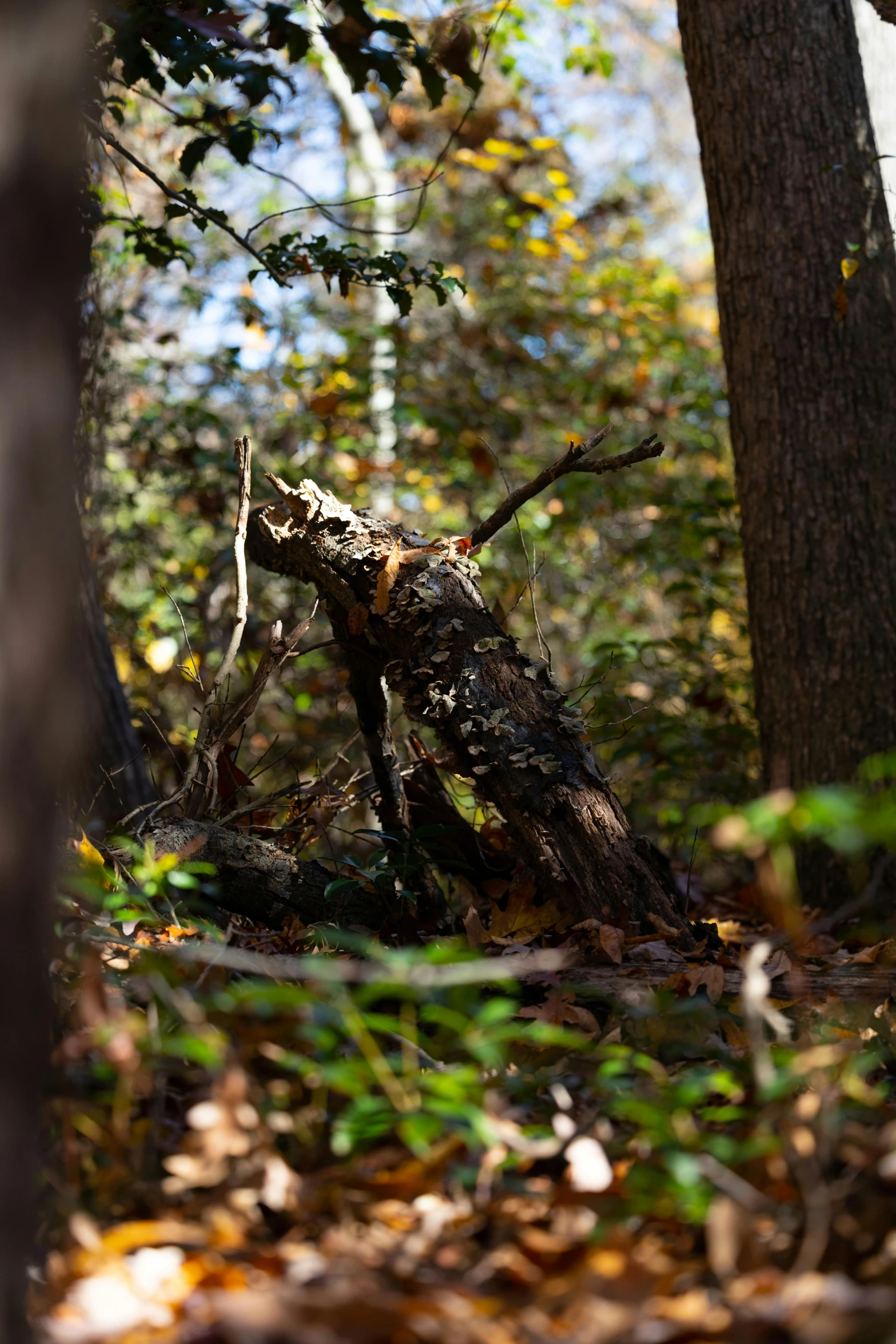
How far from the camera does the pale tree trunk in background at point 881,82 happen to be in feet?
13.4

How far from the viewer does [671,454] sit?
30.8 ft

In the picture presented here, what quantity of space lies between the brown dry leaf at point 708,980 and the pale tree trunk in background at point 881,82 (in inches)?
129

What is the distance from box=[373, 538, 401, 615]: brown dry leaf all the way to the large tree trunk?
6.00ft

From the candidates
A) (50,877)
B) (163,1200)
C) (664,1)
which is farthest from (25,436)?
(664,1)

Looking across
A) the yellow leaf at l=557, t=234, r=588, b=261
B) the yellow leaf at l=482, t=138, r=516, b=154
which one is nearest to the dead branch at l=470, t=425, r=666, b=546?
the yellow leaf at l=482, t=138, r=516, b=154

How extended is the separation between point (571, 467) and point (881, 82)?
258 cm

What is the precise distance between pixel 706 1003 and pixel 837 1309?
0.79 meters

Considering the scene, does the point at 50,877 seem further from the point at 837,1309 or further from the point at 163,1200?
the point at 837,1309

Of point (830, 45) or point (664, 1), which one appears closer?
point (830, 45)

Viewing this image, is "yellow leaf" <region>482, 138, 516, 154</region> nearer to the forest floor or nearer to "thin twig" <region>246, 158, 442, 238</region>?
"thin twig" <region>246, 158, 442, 238</region>

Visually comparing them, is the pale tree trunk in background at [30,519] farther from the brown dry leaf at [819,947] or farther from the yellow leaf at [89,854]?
the brown dry leaf at [819,947]

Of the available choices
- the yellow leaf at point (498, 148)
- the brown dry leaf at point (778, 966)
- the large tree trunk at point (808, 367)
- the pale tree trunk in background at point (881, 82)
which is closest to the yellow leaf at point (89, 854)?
the brown dry leaf at point (778, 966)

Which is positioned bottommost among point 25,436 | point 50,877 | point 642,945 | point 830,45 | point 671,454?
point 642,945

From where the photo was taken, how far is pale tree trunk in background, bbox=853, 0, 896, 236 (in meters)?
4.09
